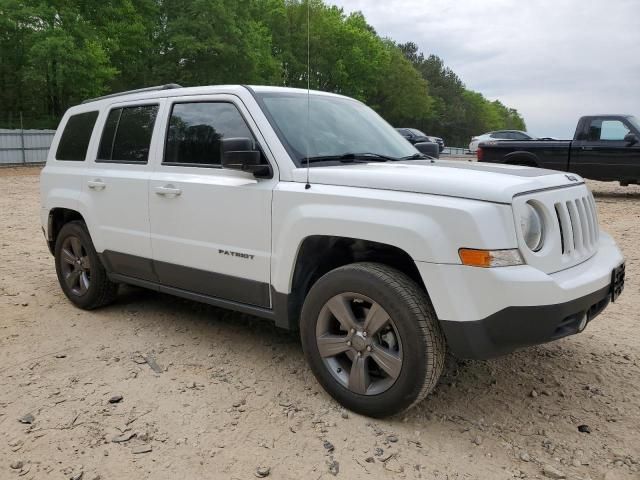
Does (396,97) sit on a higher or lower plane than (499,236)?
higher

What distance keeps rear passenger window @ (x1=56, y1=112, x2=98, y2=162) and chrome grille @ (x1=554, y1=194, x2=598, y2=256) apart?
3.87 m

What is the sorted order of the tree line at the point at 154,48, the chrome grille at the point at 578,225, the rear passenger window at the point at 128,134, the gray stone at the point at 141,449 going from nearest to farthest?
A: the gray stone at the point at 141,449 → the chrome grille at the point at 578,225 → the rear passenger window at the point at 128,134 → the tree line at the point at 154,48

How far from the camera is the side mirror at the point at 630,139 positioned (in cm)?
1272

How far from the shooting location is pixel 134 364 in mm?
4008

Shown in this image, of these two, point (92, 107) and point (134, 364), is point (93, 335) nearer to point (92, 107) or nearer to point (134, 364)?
point (134, 364)

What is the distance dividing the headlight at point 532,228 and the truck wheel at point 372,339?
60cm

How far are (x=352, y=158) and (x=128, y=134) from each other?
1.95 meters

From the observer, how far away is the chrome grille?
311cm

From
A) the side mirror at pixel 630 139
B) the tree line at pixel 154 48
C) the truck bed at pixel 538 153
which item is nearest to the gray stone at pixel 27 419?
the truck bed at pixel 538 153

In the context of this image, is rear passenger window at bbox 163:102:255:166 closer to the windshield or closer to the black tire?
the windshield

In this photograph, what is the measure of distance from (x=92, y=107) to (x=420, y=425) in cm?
389

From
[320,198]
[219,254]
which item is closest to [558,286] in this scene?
[320,198]

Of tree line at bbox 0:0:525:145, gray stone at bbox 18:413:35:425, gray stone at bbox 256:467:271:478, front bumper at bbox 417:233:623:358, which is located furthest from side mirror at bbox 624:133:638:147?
gray stone at bbox 18:413:35:425

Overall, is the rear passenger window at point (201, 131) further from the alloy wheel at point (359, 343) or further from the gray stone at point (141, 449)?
the gray stone at point (141, 449)
